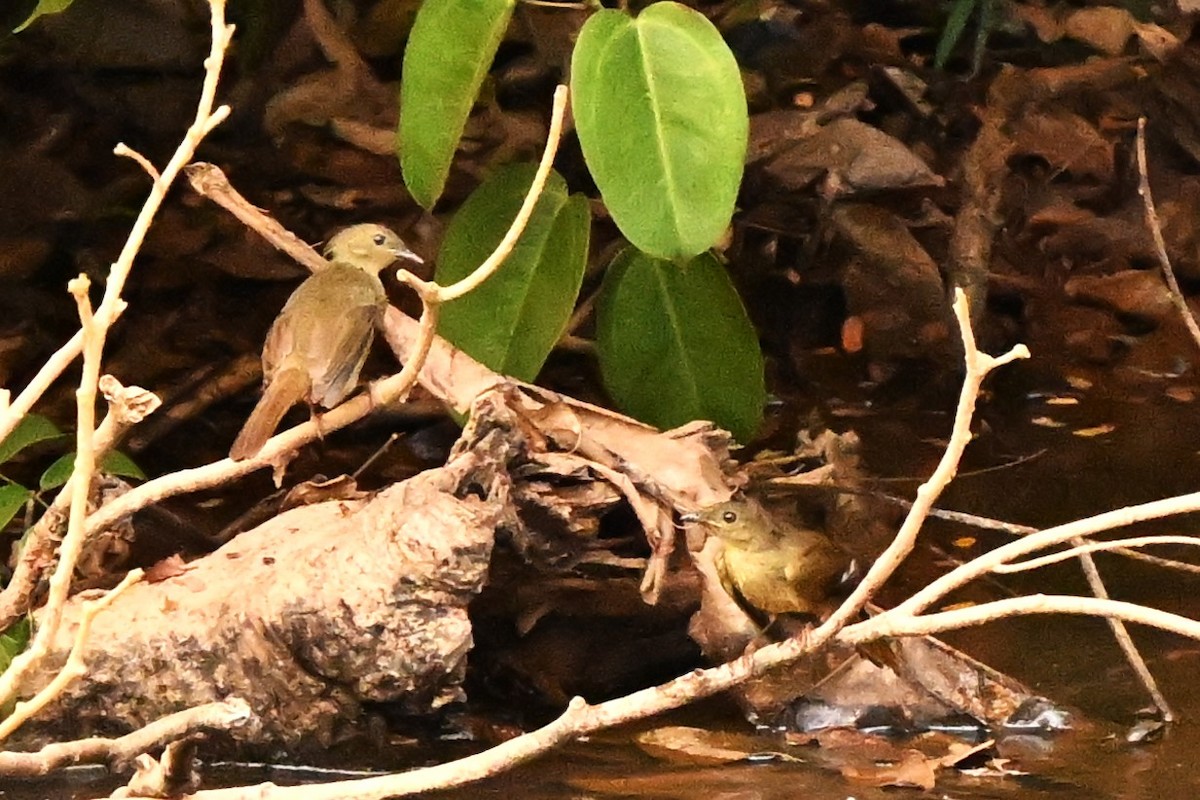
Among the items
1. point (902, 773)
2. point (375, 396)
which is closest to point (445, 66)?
point (375, 396)

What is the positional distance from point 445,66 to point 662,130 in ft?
0.92

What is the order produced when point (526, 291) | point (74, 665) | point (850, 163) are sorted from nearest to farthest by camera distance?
1. point (74, 665)
2. point (526, 291)
3. point (850, 163)

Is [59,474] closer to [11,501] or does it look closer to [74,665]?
[11,501]

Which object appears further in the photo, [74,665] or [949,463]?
[949,463]

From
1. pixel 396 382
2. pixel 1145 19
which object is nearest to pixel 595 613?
pixel 396 382

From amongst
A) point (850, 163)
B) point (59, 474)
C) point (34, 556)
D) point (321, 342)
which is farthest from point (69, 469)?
point (850, 163)

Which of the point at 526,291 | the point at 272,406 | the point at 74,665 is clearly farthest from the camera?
the point at 526,291

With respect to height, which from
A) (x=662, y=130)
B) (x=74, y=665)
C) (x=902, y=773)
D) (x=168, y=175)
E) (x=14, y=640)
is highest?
(x=168, y=175)

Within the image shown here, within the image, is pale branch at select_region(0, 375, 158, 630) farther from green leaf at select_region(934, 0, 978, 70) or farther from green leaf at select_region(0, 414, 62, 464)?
green leaf at select_region(934, 0, 978, 70)

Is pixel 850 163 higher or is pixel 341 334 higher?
pixel 341 334

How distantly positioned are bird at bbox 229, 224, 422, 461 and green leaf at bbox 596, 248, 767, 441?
31cm

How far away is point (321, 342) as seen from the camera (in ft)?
5.41

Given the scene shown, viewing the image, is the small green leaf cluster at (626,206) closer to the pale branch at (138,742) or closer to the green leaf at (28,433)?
the green leaf at (28,433)

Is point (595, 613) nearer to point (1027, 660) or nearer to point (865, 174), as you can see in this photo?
point (1027, 660)
